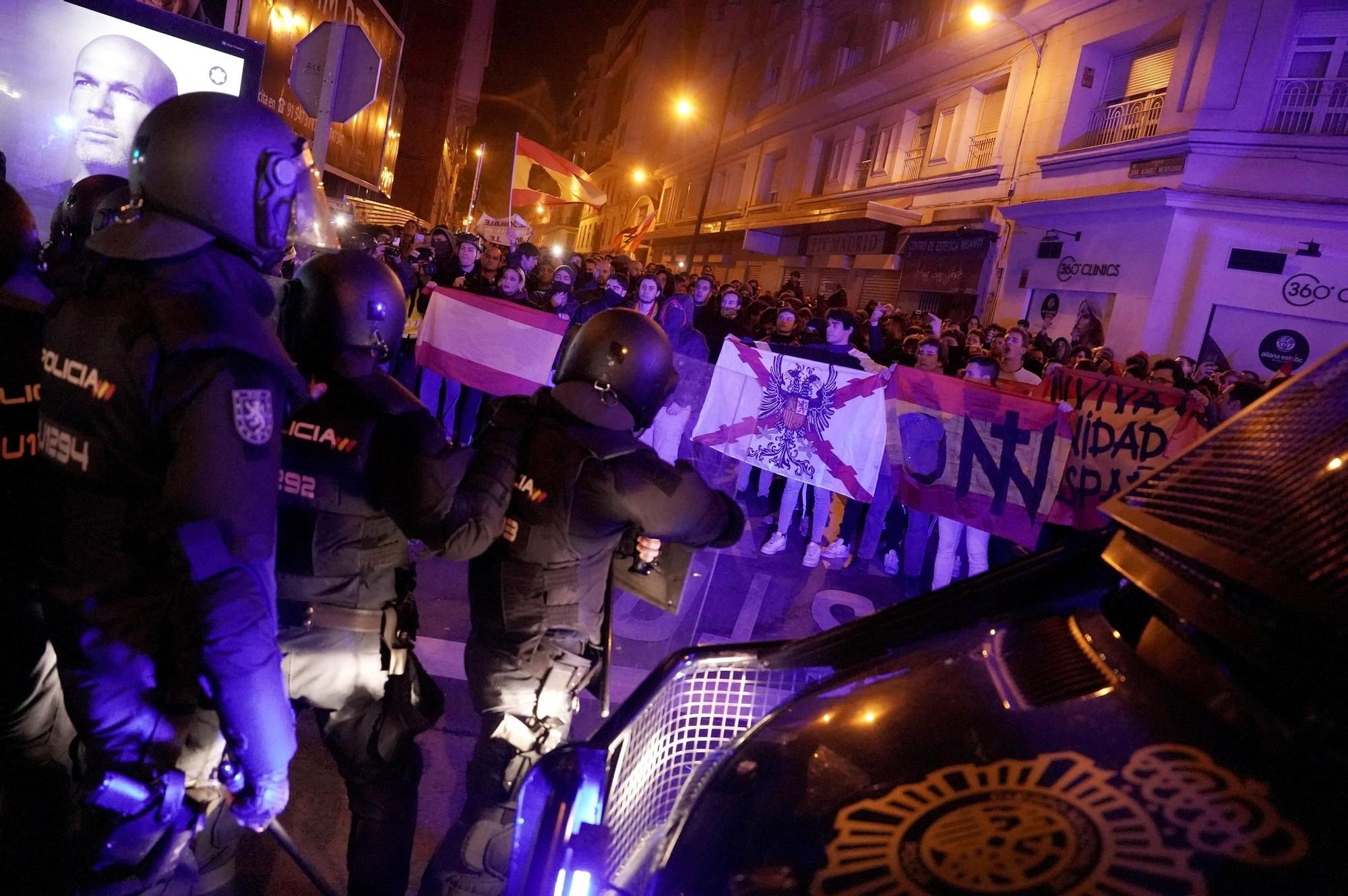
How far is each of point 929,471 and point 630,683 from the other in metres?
3.09

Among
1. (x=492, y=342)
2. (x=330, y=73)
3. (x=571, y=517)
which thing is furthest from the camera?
(x=492, y=342)

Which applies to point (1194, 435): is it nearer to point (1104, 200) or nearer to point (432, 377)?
point (432, 377)

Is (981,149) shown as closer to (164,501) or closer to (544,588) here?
(544,588)

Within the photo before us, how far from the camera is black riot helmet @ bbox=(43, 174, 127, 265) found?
4.35m

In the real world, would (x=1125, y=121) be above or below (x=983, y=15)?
below

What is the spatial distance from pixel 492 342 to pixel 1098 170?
1393 cm

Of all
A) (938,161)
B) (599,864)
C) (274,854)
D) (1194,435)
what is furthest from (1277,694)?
(938,161)

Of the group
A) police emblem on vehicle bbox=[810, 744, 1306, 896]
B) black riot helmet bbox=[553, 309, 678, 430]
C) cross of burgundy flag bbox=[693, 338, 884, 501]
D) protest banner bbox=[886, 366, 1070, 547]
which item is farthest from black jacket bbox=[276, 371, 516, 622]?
protest banner bbox=[886, 366, 1070, 547]

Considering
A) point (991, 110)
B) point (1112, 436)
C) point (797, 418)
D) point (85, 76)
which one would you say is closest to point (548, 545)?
point (797, 418)

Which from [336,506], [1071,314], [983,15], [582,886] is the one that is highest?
[983,15]

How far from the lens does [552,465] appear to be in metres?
2.49

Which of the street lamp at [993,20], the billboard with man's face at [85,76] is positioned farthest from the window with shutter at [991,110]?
the billboard with man's face at [85,76]

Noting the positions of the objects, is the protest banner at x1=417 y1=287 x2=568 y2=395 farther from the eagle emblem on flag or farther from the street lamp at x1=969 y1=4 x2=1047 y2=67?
the street lamp at x1=969 y1=4 x2=1047 y2=67

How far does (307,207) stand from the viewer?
2.11m
